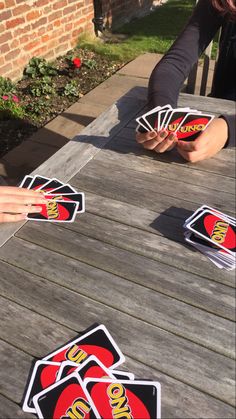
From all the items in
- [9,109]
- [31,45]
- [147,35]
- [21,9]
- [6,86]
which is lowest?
[9,109]

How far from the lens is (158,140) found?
5.64 feet

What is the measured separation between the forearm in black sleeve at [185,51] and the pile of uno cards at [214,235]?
85 centimetres

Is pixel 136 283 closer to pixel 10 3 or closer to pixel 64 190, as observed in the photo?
pixel 64 190

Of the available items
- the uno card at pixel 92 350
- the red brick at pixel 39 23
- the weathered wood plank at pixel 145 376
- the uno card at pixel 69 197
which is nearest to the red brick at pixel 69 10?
the red brick at pixel 39 23

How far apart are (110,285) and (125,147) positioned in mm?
874

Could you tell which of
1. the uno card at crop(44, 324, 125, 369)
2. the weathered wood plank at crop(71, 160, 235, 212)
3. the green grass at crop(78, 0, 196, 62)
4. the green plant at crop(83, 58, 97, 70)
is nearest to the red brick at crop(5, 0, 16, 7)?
the green plant at crop(83, 58, 97, 70)

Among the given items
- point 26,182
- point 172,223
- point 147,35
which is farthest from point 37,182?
point 147,35

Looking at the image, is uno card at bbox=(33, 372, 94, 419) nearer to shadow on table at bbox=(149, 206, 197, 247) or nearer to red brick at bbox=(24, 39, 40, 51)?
shadow on table at bbox=(149, 206, 197, 247)

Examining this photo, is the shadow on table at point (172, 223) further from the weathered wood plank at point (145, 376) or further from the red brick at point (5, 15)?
the red brick at point (5, 15)

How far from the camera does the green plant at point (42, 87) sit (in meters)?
4.34

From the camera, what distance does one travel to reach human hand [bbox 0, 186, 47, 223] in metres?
1.53

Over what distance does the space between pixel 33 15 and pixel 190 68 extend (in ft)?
10.2

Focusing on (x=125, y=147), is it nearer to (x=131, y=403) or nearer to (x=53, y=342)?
(x=53, y=342)

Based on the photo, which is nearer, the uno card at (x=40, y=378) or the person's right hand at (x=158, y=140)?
the uno card at (x=40, y=378)
